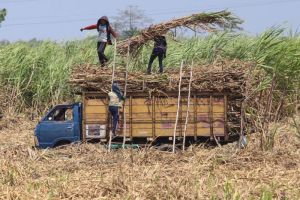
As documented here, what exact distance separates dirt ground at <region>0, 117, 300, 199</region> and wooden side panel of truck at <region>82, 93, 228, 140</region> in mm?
427

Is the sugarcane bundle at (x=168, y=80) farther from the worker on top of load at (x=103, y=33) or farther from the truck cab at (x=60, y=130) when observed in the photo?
the worker on top of load at (x=103, y=33)

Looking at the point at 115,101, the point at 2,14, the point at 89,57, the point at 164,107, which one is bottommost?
the point at 164,107

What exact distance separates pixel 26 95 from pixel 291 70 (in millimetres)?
7571

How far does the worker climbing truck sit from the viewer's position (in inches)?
414

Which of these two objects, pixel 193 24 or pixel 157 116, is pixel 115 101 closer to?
pixel 157 116

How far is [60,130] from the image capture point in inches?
432

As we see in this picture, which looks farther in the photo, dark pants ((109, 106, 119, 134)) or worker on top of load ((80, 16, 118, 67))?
worker on top of load ((80, 16, 118, 67))

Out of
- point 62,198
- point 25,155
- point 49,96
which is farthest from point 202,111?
point 49,96

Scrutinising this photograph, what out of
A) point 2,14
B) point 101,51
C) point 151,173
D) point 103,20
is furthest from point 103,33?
point 2,14

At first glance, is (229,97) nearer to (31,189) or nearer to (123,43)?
(123,43)

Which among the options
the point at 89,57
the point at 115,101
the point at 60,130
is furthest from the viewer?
the point at 89,57

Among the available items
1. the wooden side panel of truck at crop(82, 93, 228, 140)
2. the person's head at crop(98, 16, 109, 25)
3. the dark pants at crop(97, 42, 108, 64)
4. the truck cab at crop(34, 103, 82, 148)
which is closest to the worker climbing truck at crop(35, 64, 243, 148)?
the wooden side panel of truck at crop(82, 93, 228, 140)

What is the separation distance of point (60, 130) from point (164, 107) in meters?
2.07

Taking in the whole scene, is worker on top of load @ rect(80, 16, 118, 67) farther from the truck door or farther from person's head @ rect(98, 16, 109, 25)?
the truck door
